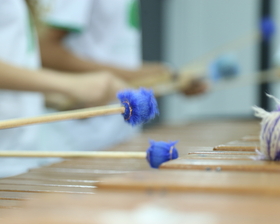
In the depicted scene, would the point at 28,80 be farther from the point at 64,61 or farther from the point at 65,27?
the point at 64,61

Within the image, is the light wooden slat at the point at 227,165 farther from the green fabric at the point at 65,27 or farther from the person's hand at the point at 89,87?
the green fabric at the point at 65,27

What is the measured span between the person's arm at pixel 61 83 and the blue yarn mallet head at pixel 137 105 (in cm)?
40

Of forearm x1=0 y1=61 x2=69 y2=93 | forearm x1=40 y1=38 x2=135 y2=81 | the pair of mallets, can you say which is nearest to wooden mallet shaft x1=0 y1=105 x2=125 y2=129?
the pair of mallets

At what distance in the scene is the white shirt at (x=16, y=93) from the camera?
1.39m

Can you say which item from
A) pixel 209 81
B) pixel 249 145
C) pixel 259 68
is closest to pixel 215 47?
pixel 259 68

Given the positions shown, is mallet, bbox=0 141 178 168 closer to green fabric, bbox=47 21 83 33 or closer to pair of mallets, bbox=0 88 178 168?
pair of mallets, bbox=0 88 178 168

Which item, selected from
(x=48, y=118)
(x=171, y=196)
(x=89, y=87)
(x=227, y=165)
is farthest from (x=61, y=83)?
(x=171, y=196)

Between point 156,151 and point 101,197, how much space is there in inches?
15.0

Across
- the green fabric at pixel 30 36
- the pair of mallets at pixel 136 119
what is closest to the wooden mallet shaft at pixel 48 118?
the pair of mallets at pixel 136 119

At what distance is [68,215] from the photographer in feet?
1.72

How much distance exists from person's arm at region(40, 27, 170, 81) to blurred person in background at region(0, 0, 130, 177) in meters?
0.27

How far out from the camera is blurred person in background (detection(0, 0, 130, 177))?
4.38 feet

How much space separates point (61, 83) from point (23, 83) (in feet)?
0.50

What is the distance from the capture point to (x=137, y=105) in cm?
100
